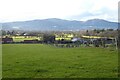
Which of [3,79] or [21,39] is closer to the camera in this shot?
[3,79]

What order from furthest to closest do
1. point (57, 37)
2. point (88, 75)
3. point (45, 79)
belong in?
point (57, 37) → point (88, 75) → point (45, 79)

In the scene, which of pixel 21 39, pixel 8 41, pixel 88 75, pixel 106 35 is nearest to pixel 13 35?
pixel 21 39

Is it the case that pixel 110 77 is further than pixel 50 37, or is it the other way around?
pixel 50 37

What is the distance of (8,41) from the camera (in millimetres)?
72062

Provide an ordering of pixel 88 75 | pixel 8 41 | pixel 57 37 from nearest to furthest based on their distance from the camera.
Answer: pixel 88 75
pixel 8 41
pixel 57 37

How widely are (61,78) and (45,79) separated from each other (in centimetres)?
91

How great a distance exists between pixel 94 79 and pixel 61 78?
1779mm

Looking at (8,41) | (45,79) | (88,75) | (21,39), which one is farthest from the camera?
(21,39)

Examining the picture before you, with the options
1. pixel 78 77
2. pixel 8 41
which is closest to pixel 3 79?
pixel 78 77

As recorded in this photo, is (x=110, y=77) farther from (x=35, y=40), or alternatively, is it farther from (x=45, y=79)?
(x=35, y=40)

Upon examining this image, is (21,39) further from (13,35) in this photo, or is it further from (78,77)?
(78,77)

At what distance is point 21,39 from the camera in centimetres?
7894

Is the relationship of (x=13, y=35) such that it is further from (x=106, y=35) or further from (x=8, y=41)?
(x=106, y=35)

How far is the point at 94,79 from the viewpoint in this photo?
15133 millimetres
